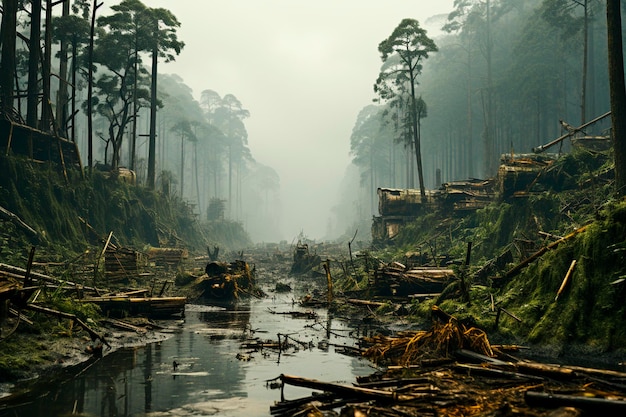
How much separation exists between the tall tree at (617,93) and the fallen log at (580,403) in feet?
35.1

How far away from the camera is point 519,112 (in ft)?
183

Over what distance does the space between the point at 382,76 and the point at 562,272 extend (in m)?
29.5

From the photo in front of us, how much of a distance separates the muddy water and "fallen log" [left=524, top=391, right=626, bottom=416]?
3.48 m

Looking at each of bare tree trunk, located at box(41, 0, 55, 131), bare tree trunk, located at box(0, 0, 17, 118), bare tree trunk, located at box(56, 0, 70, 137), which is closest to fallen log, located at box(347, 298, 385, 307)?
bare tree trunk, located at box(0, 0, 17, 118)

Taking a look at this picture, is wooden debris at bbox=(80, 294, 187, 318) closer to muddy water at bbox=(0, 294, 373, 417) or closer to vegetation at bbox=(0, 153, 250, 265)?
muddy water at bbox=(0, 294, 373, 417)

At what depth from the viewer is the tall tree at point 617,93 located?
45.5ft

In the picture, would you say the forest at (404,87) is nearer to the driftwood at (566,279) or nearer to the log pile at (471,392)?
the driftwood at (566,279)

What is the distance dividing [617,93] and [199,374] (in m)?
14.1

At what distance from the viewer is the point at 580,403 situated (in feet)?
17.0

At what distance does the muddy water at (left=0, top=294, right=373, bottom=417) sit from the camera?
686 cm

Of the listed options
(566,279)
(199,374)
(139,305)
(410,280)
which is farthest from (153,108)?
(566,279)

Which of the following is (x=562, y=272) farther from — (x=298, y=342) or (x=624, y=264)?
(x=298, y=342)

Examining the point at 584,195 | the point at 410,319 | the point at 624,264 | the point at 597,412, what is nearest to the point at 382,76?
the point at 584,195

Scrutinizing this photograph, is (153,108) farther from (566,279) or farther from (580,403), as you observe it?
(580,403)
